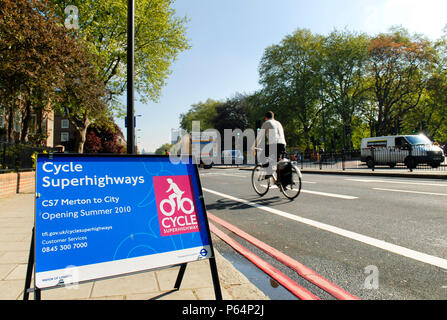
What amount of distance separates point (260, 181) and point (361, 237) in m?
4.36

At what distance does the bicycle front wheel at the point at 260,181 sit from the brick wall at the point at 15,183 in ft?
24.3

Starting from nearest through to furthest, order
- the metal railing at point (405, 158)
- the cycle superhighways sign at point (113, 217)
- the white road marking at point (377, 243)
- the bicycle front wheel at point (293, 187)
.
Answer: the cycle superhighways sign at point (113, 217), the white road marking at point (377, 243), the bicycle front wheel at point (293, 187), the metal railing at point (405, 158)

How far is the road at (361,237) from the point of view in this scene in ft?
8.76

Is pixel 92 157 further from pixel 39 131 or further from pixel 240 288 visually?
pixel 39 131

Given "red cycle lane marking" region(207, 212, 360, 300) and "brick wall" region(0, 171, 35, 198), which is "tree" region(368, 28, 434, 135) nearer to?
"brick wall" region(0, 171, 35, 198)

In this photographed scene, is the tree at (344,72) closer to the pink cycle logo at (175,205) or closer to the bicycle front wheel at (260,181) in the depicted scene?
the bicycle front wheel at (260,181)

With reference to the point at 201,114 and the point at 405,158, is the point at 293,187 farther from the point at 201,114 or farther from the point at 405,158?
the point at 201,114

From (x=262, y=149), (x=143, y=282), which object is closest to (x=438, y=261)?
(x=143, y=282)

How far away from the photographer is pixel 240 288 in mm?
2562

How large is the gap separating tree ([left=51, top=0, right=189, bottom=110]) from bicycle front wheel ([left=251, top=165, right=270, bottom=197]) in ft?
49.2

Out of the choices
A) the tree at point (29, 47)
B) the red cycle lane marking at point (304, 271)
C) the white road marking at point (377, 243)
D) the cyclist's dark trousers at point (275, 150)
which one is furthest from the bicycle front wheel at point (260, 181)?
the tree at point (29, 47)

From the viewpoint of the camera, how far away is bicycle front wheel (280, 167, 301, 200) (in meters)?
7.30

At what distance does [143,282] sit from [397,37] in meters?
47.4

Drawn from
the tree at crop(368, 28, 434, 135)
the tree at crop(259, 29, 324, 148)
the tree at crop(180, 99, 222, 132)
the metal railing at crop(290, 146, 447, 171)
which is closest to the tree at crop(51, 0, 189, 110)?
the metal railing at crop(290, 146, 447, 171)
